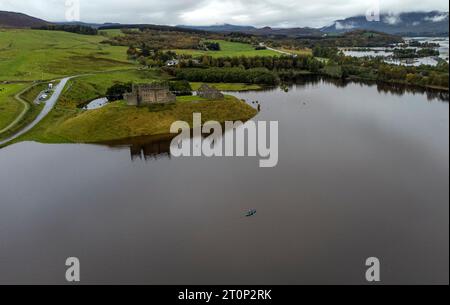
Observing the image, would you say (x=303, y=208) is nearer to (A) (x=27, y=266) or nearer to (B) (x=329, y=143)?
(B) (x=329, y=143)

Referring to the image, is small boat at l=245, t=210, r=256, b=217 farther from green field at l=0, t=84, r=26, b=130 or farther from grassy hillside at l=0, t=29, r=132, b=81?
grassy hillside at l=0, t=29, r=132, b=81

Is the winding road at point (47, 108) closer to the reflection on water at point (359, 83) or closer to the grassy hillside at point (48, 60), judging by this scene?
the grassy hillside at point (48, 60)

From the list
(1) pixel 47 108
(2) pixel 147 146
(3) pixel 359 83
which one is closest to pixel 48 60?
(1) pixel 47 108

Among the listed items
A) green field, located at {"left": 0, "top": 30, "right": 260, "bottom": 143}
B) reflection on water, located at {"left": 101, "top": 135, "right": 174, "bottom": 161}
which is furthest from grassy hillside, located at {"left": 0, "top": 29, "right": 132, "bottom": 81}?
reflection on water, located at {"left": 101, "top": 135, "right": 174, "bottom": 161}

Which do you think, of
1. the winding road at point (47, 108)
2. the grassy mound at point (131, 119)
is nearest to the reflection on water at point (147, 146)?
the grassy mound at point (131, 119)

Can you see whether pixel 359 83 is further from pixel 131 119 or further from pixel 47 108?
pixel 47 108
